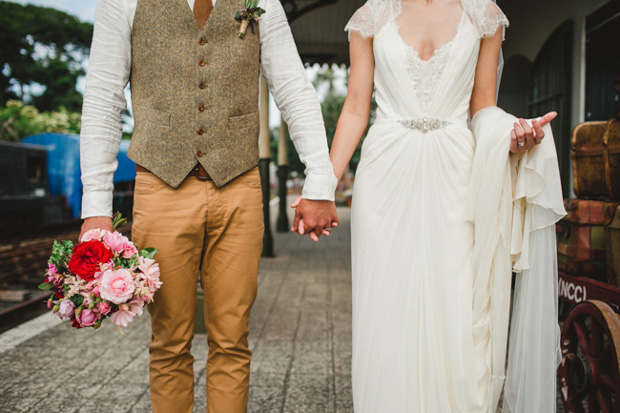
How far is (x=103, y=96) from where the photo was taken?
200cm

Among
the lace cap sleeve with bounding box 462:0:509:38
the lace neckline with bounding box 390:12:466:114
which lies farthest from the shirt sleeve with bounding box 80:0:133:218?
the lace cap sleeve with bounding box 462:0:509:38

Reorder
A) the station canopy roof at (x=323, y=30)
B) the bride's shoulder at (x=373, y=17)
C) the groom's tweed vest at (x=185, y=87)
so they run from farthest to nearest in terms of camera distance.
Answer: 1. the station canopy roof at (x=323, y=30)
2. the bride's shoulder at (x=373, y=17)
3. the groom's tweed vest at (x=185, y=87)

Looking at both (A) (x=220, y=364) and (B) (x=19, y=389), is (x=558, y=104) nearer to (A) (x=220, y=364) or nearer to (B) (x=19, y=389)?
(A) (x=220, y=364)

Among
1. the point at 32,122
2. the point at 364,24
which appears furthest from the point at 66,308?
the point at 32,122

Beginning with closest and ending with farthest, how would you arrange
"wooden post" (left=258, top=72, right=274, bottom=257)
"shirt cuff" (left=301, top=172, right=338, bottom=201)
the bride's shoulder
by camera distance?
"shirt cuff" (left=301, top=172, right=338, bottom=201) → the bride's shoulder → "wooden post" (left=258, top=72, right=274, bottom=257)

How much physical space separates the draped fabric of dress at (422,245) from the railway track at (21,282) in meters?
3.96

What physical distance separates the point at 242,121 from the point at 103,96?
546 mm

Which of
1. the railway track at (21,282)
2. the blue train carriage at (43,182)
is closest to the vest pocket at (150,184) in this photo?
the railway track at (21,282)

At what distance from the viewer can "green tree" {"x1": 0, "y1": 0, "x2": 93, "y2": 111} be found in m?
40.1

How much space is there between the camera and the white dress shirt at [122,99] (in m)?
1.96

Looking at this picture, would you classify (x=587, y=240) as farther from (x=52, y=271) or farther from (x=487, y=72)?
(x=52, y=271)

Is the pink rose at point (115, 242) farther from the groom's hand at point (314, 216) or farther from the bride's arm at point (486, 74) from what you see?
the bride's arm at point (486, 74)

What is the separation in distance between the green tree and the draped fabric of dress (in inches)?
1732

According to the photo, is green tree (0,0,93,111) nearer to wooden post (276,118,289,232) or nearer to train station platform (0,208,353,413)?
wooden post (276,118,289,232)
